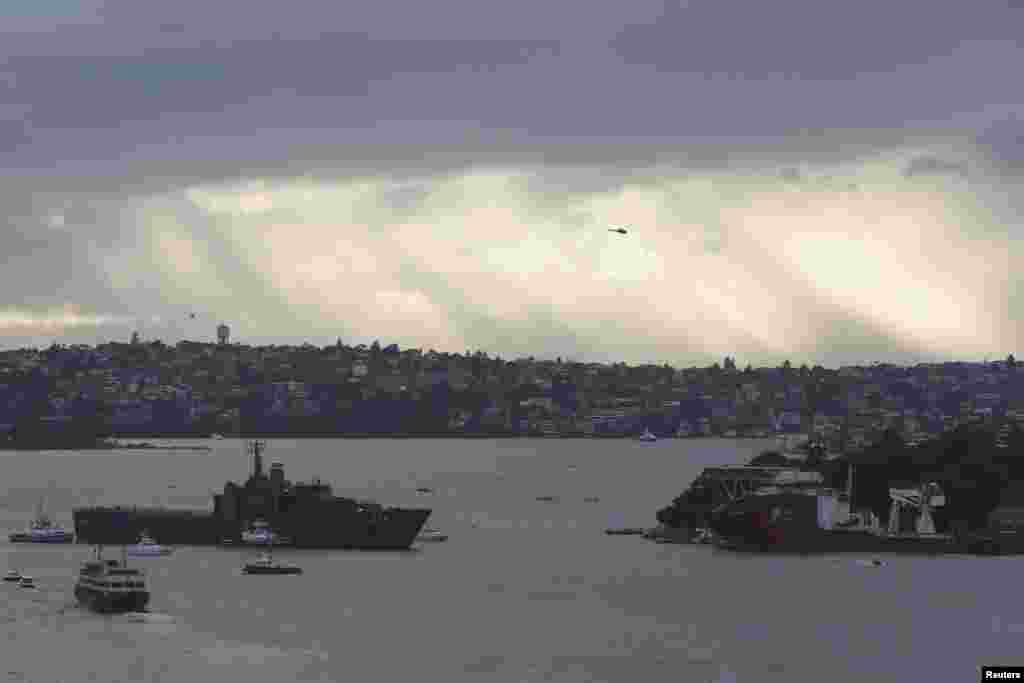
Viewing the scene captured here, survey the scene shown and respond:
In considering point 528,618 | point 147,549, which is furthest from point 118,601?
point 147,549

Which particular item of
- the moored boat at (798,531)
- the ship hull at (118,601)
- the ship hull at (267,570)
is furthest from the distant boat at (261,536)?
the ship hull at (118,601)

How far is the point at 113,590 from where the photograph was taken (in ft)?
261

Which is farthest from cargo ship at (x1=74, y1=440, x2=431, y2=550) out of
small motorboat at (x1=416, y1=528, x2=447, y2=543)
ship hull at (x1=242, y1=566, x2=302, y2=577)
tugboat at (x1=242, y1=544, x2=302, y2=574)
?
ship hull at (x1=242, y1=566, x2=302, y2=577)

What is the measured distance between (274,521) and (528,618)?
34.8m

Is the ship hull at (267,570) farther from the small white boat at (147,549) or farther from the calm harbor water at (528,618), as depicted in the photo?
the small white boat at (147,549)

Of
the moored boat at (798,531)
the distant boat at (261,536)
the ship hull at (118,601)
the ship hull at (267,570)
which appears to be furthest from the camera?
the distant boat at (261,536)

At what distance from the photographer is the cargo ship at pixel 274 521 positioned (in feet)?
367

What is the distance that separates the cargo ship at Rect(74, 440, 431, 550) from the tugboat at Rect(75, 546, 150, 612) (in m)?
30.2

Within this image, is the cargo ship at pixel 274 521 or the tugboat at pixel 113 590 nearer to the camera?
the tugboat at pixel 113 590

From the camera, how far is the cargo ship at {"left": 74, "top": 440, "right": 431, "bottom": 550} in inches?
4405

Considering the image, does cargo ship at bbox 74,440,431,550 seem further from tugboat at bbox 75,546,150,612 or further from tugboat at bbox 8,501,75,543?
tugboat at bbox 75,546,150,612

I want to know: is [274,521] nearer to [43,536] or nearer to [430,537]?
[430,537]

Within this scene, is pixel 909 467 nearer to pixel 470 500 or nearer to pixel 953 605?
pixel 953 605

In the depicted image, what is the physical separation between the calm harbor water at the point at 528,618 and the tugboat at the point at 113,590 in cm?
84
